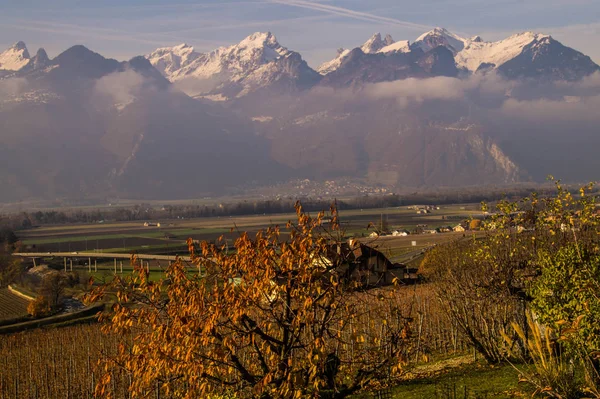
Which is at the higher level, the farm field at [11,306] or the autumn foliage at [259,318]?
the autumn foliage at [259,318]

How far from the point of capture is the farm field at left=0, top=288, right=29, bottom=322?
56.8m

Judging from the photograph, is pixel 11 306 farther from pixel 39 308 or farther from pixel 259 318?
pixel 259 318

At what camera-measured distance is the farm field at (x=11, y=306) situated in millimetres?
56844

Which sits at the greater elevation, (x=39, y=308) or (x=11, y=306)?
(x=39, y=308)

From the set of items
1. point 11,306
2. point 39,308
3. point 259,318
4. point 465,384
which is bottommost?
point 11,306

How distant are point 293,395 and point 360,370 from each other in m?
1.24

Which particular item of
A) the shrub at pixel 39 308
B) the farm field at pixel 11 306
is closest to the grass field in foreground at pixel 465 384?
the shrub at pixel 39 308

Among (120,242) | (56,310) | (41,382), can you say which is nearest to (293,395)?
(41,382)

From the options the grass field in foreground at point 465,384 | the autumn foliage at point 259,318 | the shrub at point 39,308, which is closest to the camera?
the autumn foliage at point 259,318

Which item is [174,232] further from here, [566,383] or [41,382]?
[566,383]

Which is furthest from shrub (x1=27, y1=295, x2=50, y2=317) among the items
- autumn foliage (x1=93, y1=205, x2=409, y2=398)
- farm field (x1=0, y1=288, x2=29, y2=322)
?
autumn foliage (x1=93, y1=205, x2=409, y2=398)

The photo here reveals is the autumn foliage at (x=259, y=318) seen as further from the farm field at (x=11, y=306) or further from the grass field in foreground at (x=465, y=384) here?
the farm field at (x=11, y=306)

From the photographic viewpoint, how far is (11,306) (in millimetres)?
62062

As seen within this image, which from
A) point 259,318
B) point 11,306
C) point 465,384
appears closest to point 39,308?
point 11,306
